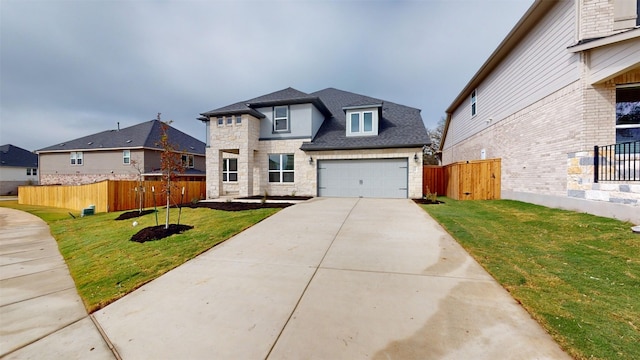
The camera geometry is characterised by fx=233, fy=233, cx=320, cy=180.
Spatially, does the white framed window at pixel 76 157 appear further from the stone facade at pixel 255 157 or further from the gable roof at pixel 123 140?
the stone facade at pixel 255 157

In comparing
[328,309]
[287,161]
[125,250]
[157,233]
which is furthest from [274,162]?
[328,309]

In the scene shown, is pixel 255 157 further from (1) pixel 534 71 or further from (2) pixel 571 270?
(1) pixel 534 71

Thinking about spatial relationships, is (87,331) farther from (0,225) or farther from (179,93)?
(179,93)

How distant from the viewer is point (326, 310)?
115 inches

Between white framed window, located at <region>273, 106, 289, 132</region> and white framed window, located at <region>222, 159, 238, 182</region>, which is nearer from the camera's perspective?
white framed window, located at <region>273, 106, 289, 132</region>

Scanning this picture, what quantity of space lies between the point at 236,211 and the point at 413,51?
1505cm

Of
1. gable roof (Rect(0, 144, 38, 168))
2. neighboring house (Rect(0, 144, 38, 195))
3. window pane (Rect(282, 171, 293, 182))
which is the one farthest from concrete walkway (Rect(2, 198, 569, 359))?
gable roof (Rect(0, 144, 38, 168))

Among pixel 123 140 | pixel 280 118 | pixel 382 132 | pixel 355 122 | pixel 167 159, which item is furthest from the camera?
pixel 123 140

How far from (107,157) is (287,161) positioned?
74.4ft

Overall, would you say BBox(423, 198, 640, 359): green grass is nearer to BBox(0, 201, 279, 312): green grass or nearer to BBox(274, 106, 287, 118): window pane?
BBox(0, 201, 279, 312): green grass

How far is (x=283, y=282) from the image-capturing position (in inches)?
146

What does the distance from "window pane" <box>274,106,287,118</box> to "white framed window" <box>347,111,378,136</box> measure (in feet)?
13.0

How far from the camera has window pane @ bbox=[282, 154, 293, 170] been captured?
14422mm

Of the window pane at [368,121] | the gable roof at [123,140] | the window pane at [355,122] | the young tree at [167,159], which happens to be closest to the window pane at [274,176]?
the window pane at [355,122]
